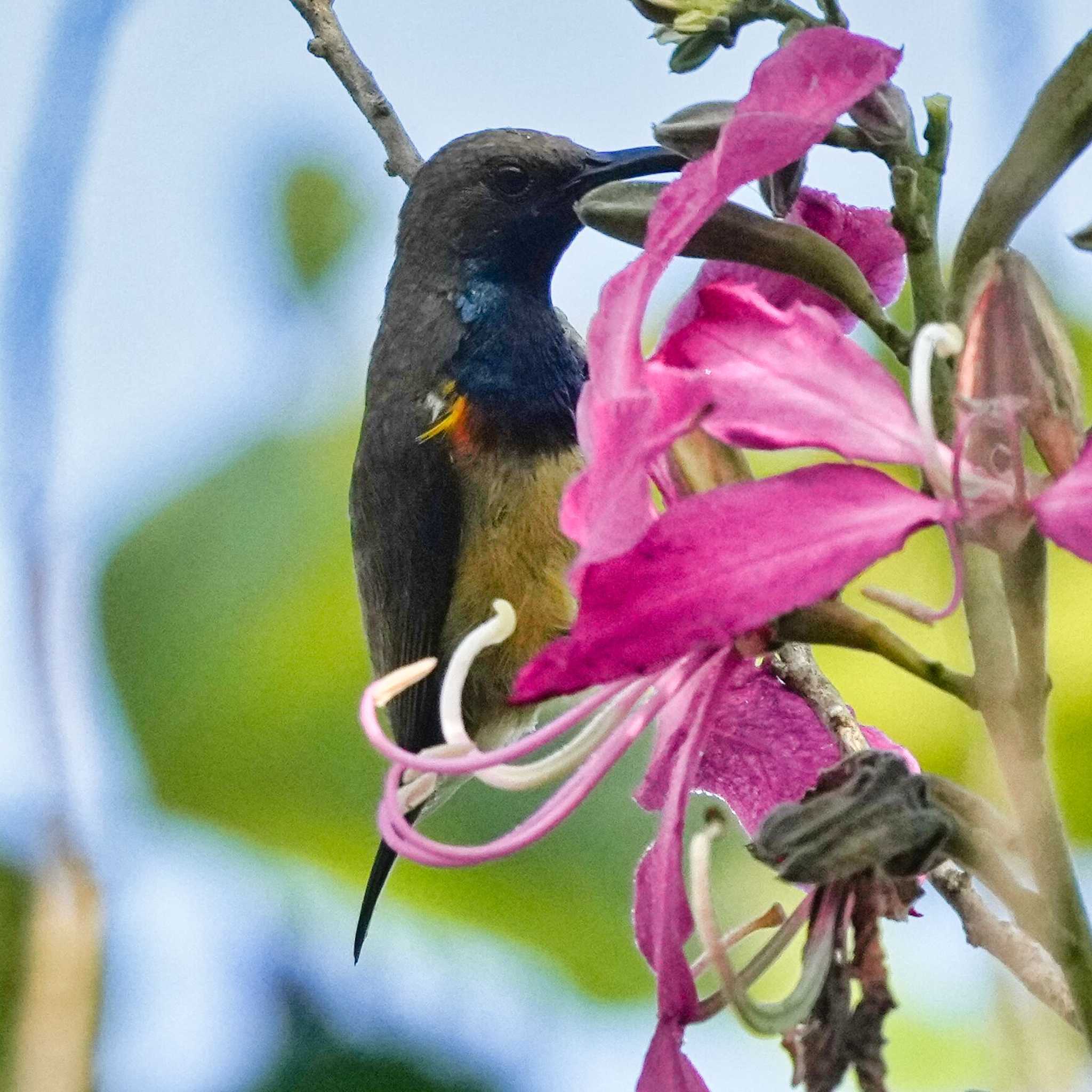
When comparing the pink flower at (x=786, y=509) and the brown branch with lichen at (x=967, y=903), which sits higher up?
the pink flower at (x=786, y=509)

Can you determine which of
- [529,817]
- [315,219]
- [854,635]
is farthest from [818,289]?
[315,219]

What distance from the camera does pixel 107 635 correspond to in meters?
2.56

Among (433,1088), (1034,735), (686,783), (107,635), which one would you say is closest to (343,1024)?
(433,1088)

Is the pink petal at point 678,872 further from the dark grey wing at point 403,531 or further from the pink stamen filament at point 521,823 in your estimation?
the dark grey wing at point 403,531

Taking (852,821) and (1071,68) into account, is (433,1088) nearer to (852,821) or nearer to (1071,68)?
(852,821)

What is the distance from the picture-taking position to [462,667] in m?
0.68

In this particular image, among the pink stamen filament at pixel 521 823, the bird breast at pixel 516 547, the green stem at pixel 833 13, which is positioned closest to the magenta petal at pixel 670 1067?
the pink stamen filament at pixel 521 823

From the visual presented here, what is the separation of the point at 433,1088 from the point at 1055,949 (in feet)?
5.09

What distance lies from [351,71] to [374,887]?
128 centimetres

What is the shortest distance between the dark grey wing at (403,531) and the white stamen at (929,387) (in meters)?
1.95

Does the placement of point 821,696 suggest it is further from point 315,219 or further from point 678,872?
point 315,219

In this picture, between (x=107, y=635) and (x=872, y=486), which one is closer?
(x=872, y=486)

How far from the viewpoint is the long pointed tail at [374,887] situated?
2332mm

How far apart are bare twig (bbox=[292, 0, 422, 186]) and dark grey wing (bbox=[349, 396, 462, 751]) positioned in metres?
0.86
